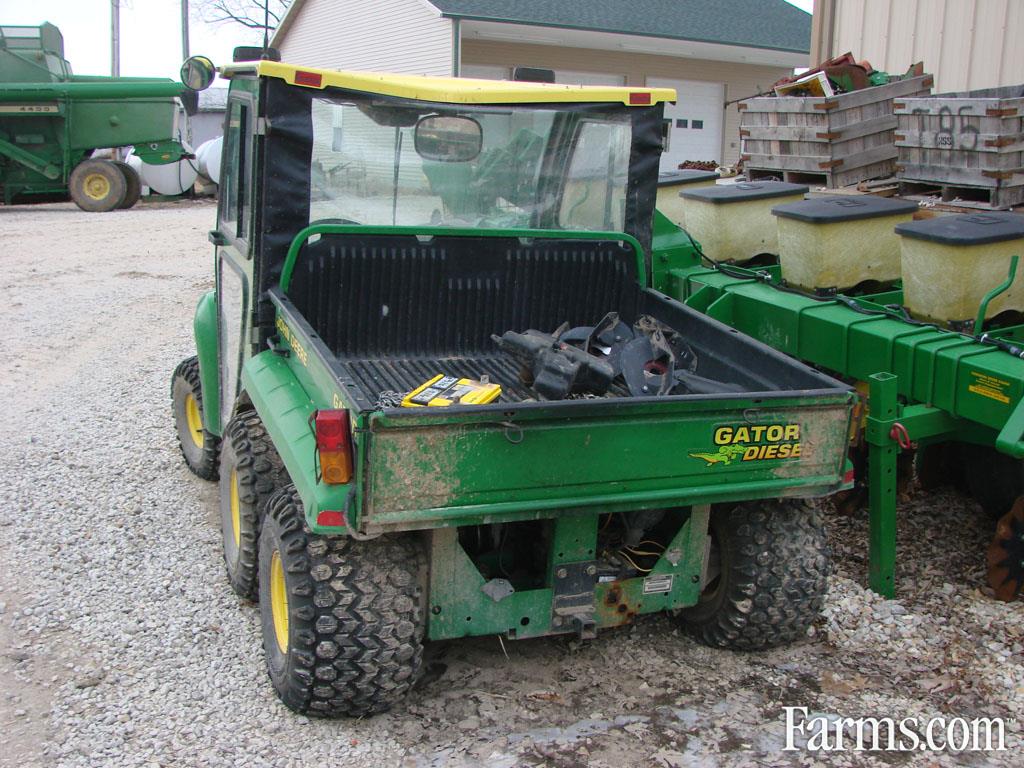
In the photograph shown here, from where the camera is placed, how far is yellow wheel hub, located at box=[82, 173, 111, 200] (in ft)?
62.1

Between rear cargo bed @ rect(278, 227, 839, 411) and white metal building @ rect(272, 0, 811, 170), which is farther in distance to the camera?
white metal building @ rect(272, 0, 811, 170)

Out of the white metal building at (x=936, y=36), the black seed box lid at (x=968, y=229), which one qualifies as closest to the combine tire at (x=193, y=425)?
the black seed box lid at (x=968, y=229)

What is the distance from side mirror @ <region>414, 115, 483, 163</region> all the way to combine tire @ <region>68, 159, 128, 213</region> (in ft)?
52.6

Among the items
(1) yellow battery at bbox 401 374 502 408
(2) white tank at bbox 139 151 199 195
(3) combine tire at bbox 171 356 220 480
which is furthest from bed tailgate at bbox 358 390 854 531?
(2) white tank at bbox 139 151 199 195

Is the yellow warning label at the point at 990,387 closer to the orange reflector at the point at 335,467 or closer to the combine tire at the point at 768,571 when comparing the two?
the combine tire at the point at 768,571

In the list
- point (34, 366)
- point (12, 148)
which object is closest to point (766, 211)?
point (34, 366)

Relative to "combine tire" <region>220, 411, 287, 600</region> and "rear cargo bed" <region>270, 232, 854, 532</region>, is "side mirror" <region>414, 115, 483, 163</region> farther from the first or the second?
"combine tire" <region>220, 411, 287, 600</region>

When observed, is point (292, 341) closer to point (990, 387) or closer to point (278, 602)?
point (278, 602)

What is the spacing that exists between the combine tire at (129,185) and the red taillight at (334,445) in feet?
58.0

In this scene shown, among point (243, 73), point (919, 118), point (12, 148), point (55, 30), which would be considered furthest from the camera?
point (55, 30)

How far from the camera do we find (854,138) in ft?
23.5

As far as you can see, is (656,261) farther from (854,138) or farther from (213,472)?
(213,472)

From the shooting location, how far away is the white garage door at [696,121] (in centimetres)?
2234

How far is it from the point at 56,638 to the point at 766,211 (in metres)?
4.57
